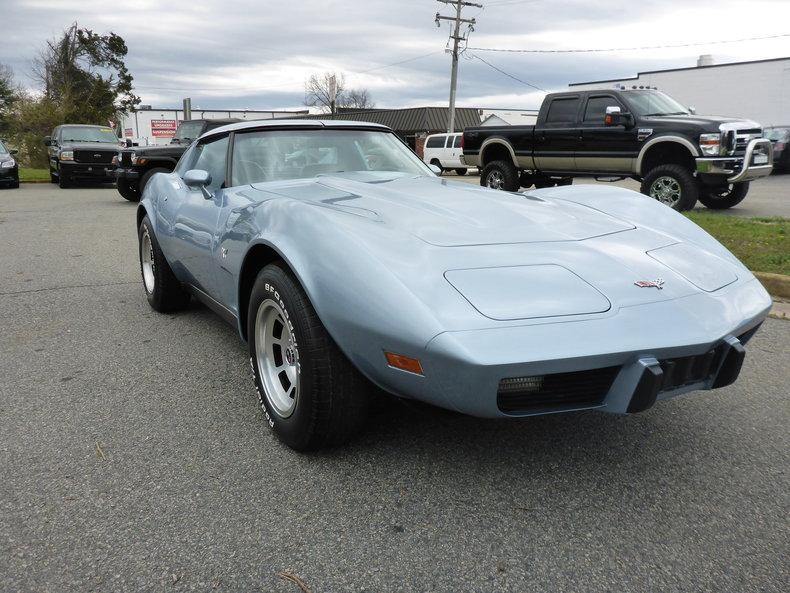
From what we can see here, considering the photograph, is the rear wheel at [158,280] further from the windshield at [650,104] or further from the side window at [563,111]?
the side window at [563,111]

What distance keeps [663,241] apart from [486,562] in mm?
1537

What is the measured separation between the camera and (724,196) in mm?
10719

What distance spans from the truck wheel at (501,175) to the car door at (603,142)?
1.26m

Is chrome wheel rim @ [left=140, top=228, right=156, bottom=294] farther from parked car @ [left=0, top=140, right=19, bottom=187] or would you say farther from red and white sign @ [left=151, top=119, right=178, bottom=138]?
red and white sign @ [left=151, top=119, right=178, bottom=138]

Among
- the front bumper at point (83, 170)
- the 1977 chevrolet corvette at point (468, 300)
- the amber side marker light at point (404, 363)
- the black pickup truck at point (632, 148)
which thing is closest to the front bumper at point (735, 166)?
the black pickup truck at point (632, 148)

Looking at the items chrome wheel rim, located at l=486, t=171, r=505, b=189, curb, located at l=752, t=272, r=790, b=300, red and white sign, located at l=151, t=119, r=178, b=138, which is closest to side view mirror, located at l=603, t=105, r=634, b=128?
chrome wheel rim, located at l=486, t=171, r=505, b=189

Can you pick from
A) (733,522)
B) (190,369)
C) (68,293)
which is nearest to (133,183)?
(68,293)

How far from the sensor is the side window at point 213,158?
373cm

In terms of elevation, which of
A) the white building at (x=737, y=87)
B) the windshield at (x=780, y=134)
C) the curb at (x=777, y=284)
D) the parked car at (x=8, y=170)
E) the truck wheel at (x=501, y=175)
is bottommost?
the parked car at (x=8, y=170)

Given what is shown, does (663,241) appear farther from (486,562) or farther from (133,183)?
(133,183)

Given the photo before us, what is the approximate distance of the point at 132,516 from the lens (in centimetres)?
220

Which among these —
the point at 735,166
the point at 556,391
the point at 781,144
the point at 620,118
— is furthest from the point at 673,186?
the point at 781,144

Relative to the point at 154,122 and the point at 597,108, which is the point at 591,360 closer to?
the point at 597,108

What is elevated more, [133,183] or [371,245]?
[371,245]
